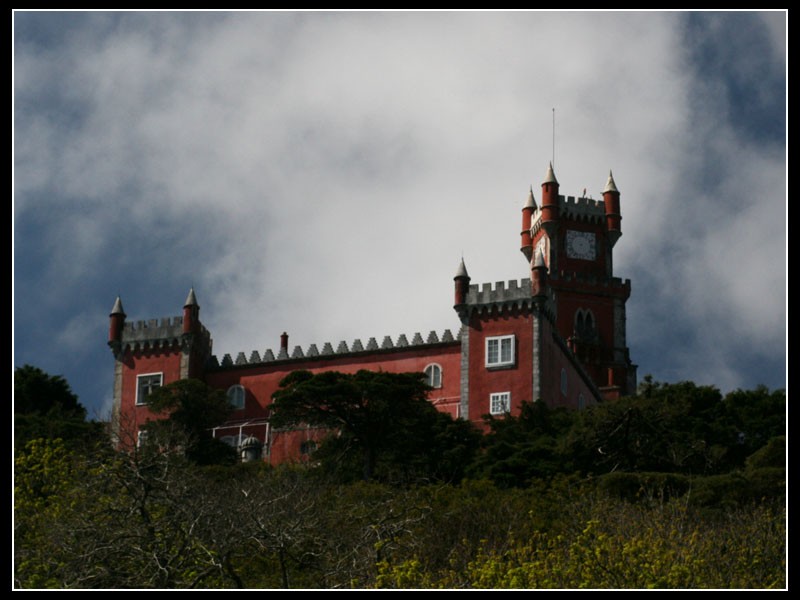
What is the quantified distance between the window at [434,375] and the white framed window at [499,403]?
2.53 metres

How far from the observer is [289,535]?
24.0 metres

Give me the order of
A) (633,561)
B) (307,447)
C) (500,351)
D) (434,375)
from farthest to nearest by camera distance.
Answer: (434,375)
(500,351)
(307,447)
(633,561)

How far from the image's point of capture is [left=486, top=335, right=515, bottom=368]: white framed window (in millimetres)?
52375

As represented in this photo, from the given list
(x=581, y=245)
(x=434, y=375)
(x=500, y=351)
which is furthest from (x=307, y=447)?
(x=581, y=245)

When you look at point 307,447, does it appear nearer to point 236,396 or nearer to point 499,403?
point 236,396

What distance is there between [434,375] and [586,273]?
24470mm

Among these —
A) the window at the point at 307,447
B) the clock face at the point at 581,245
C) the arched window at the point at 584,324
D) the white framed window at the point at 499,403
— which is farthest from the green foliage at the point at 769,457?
the clock face at the point at 581,245

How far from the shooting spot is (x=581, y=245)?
77.7 metres

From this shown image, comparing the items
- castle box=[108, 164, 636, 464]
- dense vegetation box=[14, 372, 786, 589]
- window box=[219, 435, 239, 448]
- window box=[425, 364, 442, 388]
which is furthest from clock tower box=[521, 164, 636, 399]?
window box=[219, 435, 239, 448]

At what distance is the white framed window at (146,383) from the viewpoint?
56875 millimetres

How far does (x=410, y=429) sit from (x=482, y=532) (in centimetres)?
1167

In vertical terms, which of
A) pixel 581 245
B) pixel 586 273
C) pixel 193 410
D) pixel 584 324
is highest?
pixel 581 245

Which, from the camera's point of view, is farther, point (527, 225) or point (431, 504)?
point (527, 225)
